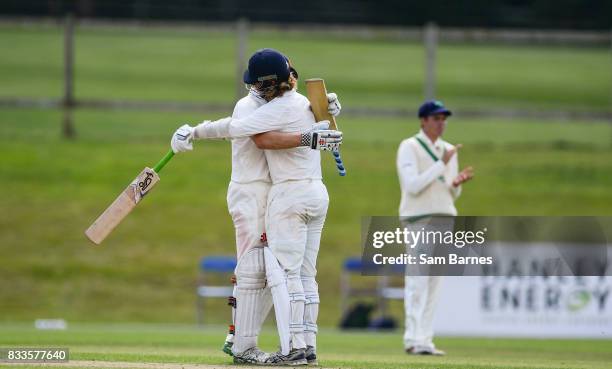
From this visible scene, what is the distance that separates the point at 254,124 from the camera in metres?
9.88

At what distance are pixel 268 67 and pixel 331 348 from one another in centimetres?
429

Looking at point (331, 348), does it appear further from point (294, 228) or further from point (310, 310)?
point (294, 228)

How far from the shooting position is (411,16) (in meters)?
31.4

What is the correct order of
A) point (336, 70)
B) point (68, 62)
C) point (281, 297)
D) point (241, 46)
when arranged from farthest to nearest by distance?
point (336, 70) < point (68, 62) < point (241, 46) < point (281, 297)

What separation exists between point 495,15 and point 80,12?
9.41 m

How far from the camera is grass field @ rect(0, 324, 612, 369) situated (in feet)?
35.1

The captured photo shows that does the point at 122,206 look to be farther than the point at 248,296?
Yes

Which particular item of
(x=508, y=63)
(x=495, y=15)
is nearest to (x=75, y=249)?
(x=495, y=15)

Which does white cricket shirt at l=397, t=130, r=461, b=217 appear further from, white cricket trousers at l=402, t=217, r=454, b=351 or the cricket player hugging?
the cricket player hugging

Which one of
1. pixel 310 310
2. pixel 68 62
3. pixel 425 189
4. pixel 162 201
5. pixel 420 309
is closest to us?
pixel 310 310

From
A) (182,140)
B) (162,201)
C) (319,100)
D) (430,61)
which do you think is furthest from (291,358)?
(430,61)

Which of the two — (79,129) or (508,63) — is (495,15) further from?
(79,129)

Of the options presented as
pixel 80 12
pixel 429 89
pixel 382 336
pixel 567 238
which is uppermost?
pixel 80 12

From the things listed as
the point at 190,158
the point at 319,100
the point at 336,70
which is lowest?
the point at 319,100
